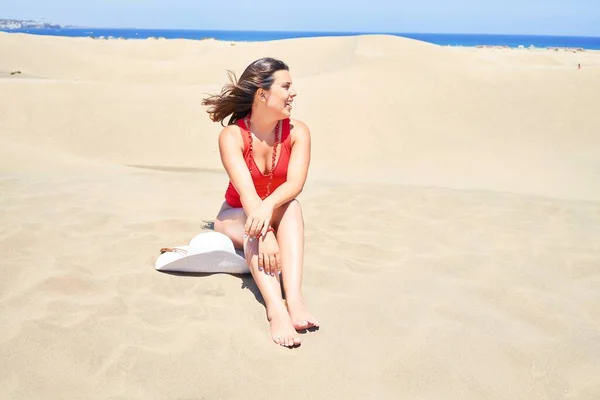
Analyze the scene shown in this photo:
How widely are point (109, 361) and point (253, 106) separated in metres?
1.73

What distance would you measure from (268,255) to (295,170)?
661 mm

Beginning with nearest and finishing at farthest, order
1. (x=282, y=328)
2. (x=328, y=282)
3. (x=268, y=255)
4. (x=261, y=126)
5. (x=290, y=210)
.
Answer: (x=282, y=328)
(x=268, y=255)
(x=290, y=210)
(x=328, y=282)
(x=261, y=126)

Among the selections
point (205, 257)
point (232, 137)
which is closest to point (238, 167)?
point (232, 137)

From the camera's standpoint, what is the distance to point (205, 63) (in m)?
22.4

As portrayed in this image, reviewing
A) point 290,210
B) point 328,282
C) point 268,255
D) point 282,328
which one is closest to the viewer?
point 282,328

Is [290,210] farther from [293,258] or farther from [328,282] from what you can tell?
[328,282]

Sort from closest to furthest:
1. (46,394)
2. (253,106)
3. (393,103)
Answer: (46,394) < (253,106) < (393,103)

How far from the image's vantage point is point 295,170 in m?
3.18

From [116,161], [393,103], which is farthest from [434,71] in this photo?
[116,161]

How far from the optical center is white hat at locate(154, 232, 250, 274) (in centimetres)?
308

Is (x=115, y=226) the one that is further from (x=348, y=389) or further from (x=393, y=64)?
(x=393, y=64)

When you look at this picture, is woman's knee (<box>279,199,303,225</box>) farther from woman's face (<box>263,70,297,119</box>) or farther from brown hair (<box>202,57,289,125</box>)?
brown hair (<box>202,57,289,125</box>)

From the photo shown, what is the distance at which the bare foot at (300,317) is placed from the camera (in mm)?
2535

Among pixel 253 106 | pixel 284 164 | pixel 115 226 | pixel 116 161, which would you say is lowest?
pixel 116 161
